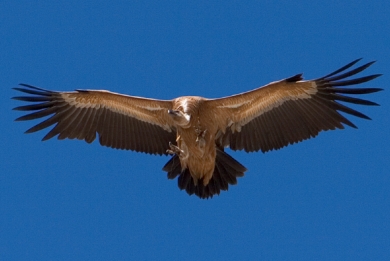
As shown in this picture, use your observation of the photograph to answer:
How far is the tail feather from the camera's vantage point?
12922 mm

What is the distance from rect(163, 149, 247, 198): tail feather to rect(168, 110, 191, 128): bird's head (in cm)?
79

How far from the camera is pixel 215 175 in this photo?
12961 mm

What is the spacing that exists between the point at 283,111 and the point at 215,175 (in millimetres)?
1237

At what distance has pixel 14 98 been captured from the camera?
12852 millimetres

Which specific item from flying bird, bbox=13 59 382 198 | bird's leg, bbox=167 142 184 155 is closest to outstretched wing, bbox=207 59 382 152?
flying bird, bbox=13 59 382 198

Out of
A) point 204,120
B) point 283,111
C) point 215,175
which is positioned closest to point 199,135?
point 204,120

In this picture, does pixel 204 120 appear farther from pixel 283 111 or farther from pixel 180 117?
pixel 283 111

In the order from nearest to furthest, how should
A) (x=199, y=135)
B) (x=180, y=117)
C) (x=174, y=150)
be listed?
(x=180, y=117) → (x=199, y=135) → (x=174, y=150)

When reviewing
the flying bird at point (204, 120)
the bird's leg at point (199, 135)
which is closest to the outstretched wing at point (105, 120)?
the flying bird at point (204, 120)

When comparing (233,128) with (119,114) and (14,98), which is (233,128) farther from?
(14,98)

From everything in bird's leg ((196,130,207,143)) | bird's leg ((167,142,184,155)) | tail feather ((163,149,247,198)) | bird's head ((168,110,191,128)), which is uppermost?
bird's head ((168,110,191,128))

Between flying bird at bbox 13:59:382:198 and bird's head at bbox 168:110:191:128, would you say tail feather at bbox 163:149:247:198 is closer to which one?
flying bird at bbox 13:59:382:198

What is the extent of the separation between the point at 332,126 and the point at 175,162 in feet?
6.97

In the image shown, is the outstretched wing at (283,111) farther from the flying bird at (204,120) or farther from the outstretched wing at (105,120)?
the outstretched wing at (105,120)
